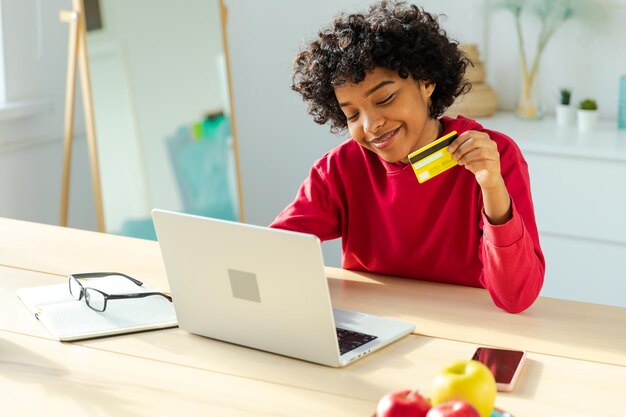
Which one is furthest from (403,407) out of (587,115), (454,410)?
(587,115)

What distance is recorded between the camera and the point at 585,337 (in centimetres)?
158

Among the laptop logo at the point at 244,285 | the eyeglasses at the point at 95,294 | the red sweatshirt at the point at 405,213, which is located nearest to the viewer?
the laptop logo at the point at 244,285

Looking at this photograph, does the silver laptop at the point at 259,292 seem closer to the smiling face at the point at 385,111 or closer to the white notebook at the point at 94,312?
the white notebook at the point at 94,312

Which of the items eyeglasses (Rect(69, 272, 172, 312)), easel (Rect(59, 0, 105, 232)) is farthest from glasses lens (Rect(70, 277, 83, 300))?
easel (Rect(59, 0, 105, 232))

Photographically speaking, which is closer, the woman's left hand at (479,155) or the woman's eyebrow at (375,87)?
the woman's left hand at (479,155)

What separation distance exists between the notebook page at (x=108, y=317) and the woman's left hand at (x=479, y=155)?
1.82 ft

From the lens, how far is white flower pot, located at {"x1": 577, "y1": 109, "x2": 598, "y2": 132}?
3.24 meters

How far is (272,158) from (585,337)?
2.44m

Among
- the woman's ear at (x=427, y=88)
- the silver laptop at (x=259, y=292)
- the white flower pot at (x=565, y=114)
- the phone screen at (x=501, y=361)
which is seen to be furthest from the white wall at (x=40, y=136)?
the phone screen at (x=501, y=361)

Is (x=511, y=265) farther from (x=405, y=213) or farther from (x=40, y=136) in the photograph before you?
(x=40, y=136)

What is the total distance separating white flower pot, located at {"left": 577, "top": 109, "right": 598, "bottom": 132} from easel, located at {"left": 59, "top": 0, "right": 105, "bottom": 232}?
158 cm

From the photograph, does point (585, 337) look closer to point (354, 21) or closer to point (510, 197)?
point (510, 197)

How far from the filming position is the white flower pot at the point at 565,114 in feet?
11.0

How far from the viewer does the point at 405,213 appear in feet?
6.50
